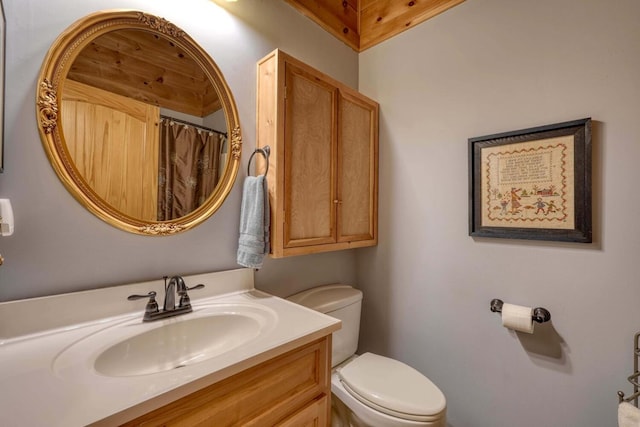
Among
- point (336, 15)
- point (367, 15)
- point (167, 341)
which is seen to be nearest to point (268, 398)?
point (167, 341)

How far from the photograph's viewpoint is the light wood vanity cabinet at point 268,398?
2.11 feet

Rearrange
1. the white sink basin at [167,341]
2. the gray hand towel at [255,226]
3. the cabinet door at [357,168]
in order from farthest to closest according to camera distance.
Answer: the cabinet door at [357,168]
the gray hand towel at [255,226]
the white sink basin at [167,341]

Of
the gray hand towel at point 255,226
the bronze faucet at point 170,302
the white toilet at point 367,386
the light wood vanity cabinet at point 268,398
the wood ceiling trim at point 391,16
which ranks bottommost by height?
the white toilet at point 367,386

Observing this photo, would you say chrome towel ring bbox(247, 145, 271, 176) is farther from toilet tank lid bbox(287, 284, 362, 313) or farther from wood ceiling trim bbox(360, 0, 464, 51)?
wood ceiling trim bbox(360, 0, 464, 51)

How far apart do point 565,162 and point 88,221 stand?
1.85 metres

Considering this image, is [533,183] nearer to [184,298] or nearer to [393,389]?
[393,389]

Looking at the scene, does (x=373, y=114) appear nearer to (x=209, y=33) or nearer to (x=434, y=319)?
(x=209, y=33)

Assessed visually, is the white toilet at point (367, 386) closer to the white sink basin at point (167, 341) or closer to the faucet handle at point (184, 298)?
the white sink basin at point (167, 341)

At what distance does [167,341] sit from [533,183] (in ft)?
5.37

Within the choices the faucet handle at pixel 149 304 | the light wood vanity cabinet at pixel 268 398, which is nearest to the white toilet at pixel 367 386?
the light wood vanity cabinet at pixel 268 398

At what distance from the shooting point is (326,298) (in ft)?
4.96

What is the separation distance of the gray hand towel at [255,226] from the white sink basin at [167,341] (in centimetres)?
20

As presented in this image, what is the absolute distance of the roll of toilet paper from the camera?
1186 mm

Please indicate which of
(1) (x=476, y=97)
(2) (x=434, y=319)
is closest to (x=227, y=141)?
(1) (x=476, y=97)
